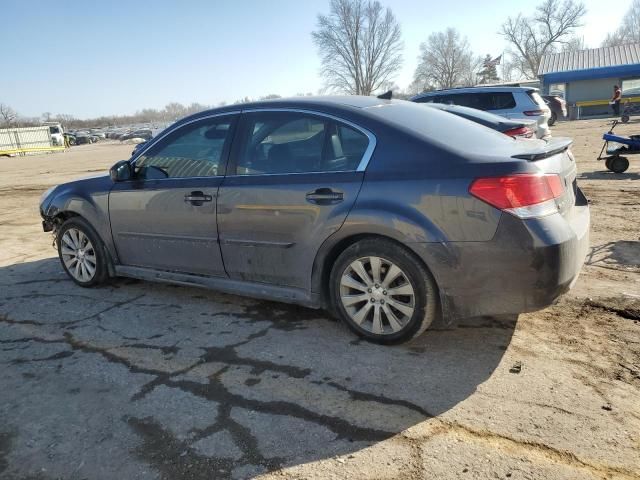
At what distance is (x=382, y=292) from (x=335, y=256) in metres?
0.42

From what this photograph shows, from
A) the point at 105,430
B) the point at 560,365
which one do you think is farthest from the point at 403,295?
the point at 105,430

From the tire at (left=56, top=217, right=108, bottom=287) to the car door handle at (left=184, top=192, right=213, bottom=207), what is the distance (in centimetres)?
137

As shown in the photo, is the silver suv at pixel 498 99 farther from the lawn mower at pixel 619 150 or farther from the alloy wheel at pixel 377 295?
the alloy wheel at pixel 377 295

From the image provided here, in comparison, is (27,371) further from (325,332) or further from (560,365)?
(560,365)

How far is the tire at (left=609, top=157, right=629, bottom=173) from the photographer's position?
10.2 meters

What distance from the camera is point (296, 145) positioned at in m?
3.75

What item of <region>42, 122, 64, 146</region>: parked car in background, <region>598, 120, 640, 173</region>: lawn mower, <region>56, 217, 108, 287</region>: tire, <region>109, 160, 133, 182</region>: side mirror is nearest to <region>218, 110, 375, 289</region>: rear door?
<region>109, 160, 133, 182</region>: side mirror

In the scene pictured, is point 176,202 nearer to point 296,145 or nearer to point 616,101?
point 296,145

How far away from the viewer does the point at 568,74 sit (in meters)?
35.2

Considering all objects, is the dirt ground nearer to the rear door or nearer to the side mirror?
the rear door

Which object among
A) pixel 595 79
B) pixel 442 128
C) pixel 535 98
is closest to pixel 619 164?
pixel 535 98

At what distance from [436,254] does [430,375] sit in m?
0.73

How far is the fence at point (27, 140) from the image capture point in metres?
43.6

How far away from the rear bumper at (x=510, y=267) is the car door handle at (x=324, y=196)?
0.62 metres
